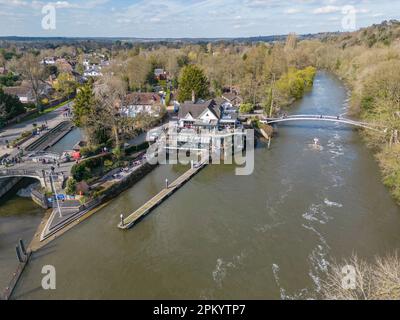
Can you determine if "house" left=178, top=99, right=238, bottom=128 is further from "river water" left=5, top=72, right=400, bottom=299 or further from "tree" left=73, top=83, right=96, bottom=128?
"tree" left=73, top=83, right=96, bottom=128

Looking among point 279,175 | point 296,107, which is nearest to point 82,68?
point 296,107

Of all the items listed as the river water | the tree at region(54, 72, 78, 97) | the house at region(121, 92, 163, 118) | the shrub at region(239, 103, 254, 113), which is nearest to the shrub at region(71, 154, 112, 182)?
the river water

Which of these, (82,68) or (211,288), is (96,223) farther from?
(82,68)

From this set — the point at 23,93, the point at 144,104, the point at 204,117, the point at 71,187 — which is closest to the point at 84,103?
the point at 71,187
